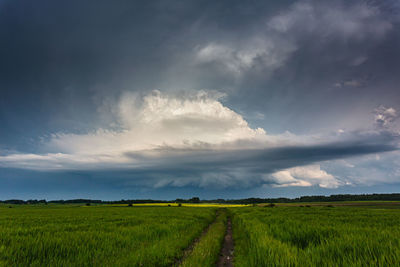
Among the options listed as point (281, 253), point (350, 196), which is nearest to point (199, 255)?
point (281, 253)

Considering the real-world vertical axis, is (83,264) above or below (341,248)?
below

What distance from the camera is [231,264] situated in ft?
30.6

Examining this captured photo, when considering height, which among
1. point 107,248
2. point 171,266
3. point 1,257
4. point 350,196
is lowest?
point 350,196

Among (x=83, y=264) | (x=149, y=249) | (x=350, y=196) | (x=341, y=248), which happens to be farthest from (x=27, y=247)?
(x=350, y=196)

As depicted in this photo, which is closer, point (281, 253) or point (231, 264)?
point (281, 253)

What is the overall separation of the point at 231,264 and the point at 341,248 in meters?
5.59

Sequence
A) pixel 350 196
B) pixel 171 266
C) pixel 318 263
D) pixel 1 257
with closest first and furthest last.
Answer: pixel 318 263
pixel 1 257
pixel 171 266
pixel 350 196

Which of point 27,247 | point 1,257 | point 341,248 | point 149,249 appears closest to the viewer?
point 341,248

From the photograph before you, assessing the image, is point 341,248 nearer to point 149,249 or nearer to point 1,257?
point 149,249

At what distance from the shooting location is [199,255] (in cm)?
927

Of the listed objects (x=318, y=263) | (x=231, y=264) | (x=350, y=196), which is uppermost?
(x=318, y=263)

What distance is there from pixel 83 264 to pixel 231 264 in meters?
6.38

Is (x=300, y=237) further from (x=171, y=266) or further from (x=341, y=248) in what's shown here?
(x=171, y=266)

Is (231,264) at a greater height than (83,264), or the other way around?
(83,264)
